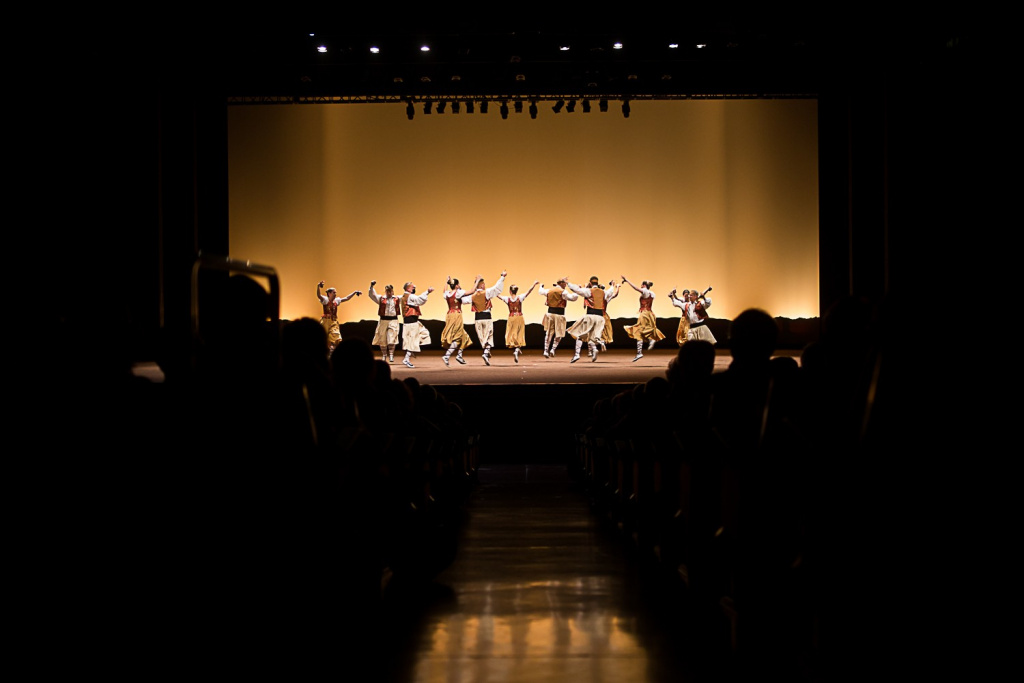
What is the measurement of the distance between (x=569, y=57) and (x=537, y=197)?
229 inches

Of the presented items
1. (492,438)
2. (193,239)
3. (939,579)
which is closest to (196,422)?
(939,579)

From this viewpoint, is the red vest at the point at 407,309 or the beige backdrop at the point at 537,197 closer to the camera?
the red vest at the point at 407,309

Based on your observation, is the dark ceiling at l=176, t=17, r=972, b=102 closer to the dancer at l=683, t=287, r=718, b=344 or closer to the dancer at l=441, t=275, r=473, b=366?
the dancer at l=683, t=287, r=718, b=344

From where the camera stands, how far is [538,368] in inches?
427

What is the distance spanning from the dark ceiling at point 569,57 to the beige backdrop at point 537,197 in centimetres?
383

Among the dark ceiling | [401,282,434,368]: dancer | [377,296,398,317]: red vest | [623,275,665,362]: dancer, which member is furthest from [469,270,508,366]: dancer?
the dark ceiling

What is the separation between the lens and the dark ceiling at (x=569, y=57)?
7.61 m

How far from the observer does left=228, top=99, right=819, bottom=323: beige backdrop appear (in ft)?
47.2

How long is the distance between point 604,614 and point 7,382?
65.1 inches

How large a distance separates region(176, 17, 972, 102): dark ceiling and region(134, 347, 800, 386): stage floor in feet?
9.98

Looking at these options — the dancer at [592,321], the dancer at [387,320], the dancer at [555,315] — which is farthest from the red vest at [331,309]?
the dancer at [592,321]

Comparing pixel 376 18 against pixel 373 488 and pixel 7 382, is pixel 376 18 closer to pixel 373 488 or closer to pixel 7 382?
pixel 373 488

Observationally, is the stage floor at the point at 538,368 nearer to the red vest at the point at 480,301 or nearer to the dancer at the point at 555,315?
the dancer at the point at 555,315

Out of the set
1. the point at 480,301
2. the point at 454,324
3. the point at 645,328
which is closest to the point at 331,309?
the point at 454,324
